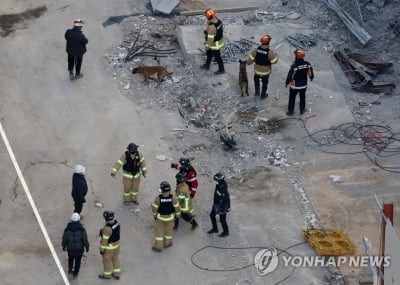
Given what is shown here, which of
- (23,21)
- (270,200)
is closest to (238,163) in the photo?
(270,200)

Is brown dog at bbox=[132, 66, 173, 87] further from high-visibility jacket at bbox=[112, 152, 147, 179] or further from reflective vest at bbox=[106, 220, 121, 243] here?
reflective vest at bbox=[106, 220, 121, 243]

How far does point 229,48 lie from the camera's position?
82.8 ft

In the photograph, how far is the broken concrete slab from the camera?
26.6 metres

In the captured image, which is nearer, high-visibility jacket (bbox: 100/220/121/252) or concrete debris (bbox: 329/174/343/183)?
high-visibility jacket (bbox: 100/220/121/252)

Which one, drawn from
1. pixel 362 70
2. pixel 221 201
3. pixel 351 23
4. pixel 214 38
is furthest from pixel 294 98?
pixel 221 201

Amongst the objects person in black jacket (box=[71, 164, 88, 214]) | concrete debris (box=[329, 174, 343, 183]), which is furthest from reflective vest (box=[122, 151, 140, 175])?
concrete debris (box=[329, 174, 343, 183])

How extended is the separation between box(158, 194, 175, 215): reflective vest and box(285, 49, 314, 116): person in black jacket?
5.30 metres

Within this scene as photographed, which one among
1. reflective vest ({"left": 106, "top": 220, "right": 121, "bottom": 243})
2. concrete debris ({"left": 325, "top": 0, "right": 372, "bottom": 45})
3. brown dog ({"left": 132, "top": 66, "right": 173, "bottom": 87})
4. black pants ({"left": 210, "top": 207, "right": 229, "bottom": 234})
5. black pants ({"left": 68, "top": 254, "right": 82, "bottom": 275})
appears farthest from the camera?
concrete debris ({"left": 325, "top": 0, "right": 372, "bottom": 45})

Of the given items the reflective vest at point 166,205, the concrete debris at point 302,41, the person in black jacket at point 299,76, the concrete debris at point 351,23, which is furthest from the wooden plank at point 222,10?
the reflective vest at point 166,205

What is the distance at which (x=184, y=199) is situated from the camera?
19078 mm

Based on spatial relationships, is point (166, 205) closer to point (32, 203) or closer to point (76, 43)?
point (32, 203)

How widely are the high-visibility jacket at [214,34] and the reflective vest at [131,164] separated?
17.5 ft

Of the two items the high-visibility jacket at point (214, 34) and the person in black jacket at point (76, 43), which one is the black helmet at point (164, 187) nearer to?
the high-visibility jacket at point (214, 34)

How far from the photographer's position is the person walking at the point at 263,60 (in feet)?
74.2
